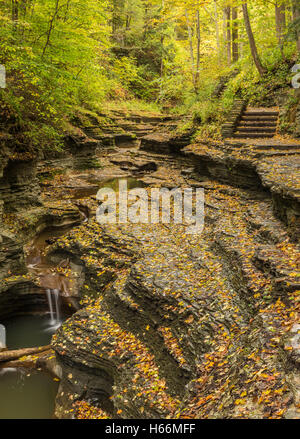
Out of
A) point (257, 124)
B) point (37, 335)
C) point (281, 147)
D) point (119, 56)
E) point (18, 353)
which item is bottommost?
point (37, 335)

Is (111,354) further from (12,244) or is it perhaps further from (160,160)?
(160,160)

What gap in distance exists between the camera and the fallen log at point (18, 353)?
30.2ft

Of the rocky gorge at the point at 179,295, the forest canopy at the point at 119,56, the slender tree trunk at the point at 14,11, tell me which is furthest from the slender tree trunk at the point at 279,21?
the slender tree trunk at the point at 14,11

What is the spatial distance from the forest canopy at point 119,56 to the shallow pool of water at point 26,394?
380 inches

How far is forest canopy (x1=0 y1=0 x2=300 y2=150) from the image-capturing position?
516 inches

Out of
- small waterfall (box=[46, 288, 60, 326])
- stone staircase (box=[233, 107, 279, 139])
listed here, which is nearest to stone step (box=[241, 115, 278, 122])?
stone staircase (box=[233, 107, 279, 139])

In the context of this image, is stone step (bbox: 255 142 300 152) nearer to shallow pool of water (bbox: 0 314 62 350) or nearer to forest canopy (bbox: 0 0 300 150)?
forest canopy (bbox: 0 0 300 150)

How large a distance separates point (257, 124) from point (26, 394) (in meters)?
17.0

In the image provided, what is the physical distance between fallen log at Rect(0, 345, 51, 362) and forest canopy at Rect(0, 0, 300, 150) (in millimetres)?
8925

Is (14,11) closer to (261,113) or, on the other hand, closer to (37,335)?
(37,335)

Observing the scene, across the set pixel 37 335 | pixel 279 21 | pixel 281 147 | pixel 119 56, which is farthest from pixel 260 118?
pixel 119 56

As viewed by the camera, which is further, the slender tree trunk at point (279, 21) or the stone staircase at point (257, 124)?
the slender tree trunk at point (279, 21)

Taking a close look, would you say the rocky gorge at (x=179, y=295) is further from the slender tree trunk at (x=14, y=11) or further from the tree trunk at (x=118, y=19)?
the tree trunk at (x=118, y=19)

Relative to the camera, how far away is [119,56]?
3769 cm
